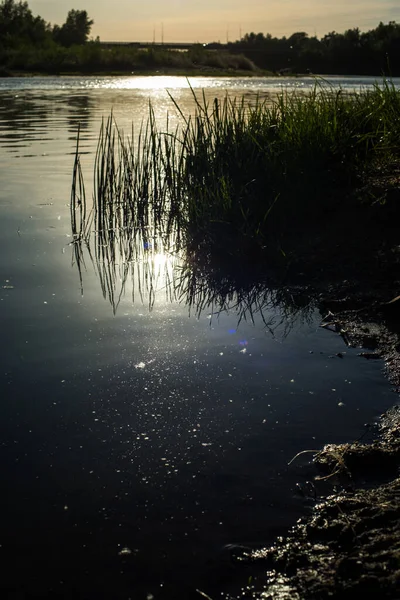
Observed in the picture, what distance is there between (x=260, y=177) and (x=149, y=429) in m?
4.54

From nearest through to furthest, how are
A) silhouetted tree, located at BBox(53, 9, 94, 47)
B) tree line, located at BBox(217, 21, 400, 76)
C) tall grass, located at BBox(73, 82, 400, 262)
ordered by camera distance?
tall grass, located at BBox(73, 82, 400, 262) → tree line, located at BBox(217, 21, 400, 76) → silhouetted tree, located at BBox(53, 9, 94, 47)

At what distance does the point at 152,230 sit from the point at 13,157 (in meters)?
5.79

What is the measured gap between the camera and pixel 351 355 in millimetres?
4297

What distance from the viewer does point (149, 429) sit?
3361 millimetres

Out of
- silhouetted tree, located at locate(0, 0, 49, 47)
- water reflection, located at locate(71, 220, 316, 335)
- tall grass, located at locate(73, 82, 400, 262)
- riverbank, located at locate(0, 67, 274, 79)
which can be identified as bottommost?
water reflection, located at locate(71, 220, 316, 335)

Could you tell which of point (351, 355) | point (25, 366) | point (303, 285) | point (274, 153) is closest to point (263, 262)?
point (303, 285)

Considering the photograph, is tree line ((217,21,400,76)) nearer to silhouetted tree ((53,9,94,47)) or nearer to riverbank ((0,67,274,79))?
riverbank ((0,67,274,79))

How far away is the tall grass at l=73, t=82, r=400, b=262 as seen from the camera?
22.6ft

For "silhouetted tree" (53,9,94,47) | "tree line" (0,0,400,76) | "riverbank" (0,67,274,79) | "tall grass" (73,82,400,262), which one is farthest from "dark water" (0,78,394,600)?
"silhouetted tree" (53,9,94,47)

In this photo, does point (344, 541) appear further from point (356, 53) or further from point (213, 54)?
point (213, 54)

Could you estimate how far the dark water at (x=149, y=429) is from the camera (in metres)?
2.48

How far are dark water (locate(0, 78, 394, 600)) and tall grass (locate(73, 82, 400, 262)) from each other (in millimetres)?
1397

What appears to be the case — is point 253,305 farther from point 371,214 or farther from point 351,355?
point 371,214

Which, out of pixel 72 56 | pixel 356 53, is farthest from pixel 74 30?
pixel 356 53
